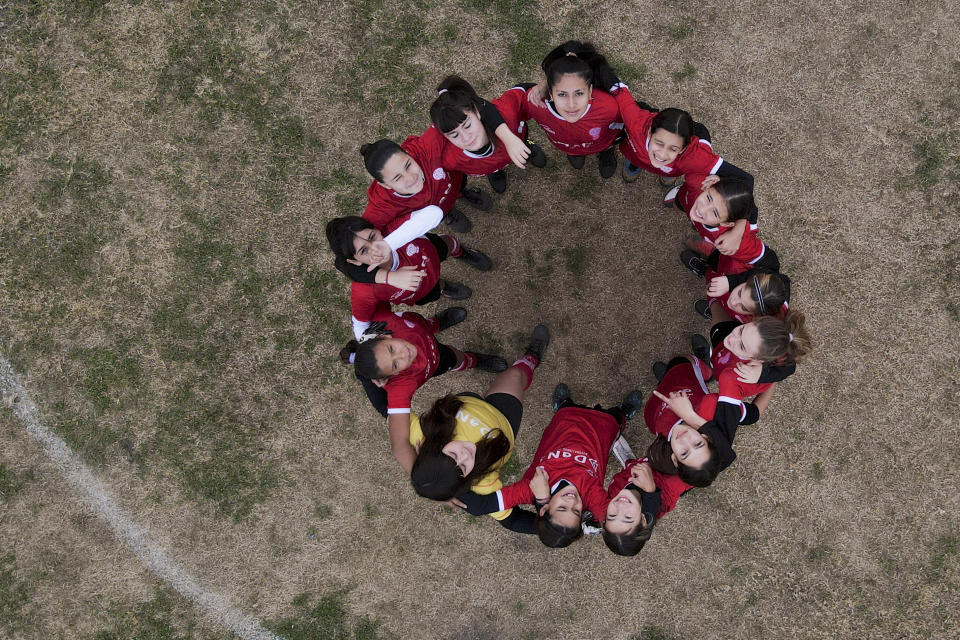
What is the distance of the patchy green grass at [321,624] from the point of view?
5754mm

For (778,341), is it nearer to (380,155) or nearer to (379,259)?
(379,259)

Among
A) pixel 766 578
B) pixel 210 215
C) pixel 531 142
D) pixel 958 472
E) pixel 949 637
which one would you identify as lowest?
pixel 949 637

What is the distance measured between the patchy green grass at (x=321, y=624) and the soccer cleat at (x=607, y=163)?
5.39 meters

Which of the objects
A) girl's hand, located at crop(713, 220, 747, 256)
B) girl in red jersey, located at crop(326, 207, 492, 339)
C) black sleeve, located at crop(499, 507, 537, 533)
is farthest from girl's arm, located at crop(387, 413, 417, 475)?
girl's hand, located at crop(713, 220, 747, 256)

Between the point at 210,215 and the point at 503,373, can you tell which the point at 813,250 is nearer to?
the point at 503,373

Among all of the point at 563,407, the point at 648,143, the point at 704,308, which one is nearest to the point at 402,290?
the point at 563,407

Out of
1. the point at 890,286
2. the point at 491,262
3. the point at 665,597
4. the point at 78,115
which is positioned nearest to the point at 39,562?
the point at 78,115

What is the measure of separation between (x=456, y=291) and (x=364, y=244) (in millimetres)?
1774

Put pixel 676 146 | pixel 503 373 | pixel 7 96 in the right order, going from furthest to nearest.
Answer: pixel 7 96 → pixel 503 373 → pixel 676 146

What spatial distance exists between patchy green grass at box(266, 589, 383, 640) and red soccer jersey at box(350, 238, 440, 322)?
333 cm

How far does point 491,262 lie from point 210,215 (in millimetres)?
3158

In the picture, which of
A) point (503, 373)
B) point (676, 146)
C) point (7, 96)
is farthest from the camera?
point (7, 96)

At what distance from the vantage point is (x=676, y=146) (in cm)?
414

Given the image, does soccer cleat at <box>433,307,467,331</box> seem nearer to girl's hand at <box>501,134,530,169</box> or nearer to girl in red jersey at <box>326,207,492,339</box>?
girl in red jersey at <box>326,207,492,339</box>
